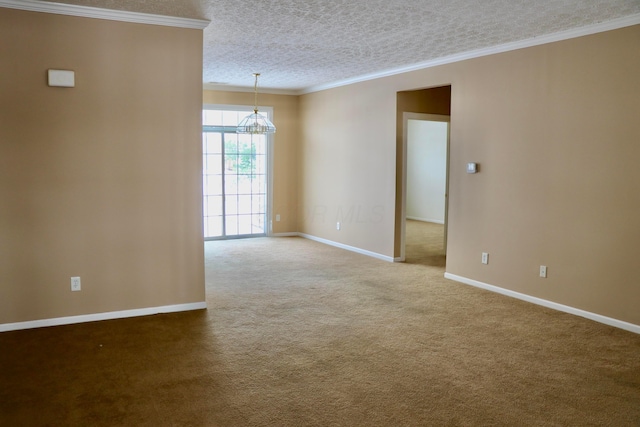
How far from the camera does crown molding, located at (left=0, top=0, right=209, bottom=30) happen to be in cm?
390

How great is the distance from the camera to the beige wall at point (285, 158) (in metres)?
9.04

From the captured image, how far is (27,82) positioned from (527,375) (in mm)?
4420

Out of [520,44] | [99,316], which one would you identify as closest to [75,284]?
[99,316]

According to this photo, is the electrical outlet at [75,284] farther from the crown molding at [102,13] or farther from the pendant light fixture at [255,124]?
the pendant light fixture at [255,124]

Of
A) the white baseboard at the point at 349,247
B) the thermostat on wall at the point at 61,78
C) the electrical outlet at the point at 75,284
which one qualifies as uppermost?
the thermostat on wall at the point at 61,78

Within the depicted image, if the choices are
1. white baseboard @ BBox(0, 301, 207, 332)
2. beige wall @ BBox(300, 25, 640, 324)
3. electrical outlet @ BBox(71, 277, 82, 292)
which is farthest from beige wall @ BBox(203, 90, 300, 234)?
electrical outlet @ BBox(71, 277, 82, 292)

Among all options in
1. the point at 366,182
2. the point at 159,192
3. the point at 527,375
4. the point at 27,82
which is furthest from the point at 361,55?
the point at 527,375

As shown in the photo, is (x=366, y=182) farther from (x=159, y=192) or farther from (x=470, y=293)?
(x=159, y=192)

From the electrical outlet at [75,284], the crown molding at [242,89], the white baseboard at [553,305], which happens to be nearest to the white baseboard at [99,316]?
the electrical outlet at [75,284]

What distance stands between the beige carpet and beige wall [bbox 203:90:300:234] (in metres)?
4.01

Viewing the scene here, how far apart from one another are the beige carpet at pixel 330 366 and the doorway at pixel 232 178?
12.0ft

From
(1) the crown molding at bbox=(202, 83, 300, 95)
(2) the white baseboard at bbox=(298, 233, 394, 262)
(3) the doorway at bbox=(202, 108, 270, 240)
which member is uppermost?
(1) the crown molding at bbox=(202, 83, 300, 95)

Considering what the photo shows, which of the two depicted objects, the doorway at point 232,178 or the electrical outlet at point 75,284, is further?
the doorway at point 232,178

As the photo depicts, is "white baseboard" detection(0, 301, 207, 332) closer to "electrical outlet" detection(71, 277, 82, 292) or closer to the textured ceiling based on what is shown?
"electrical outlet" detection(71, 277, 82, 292)
